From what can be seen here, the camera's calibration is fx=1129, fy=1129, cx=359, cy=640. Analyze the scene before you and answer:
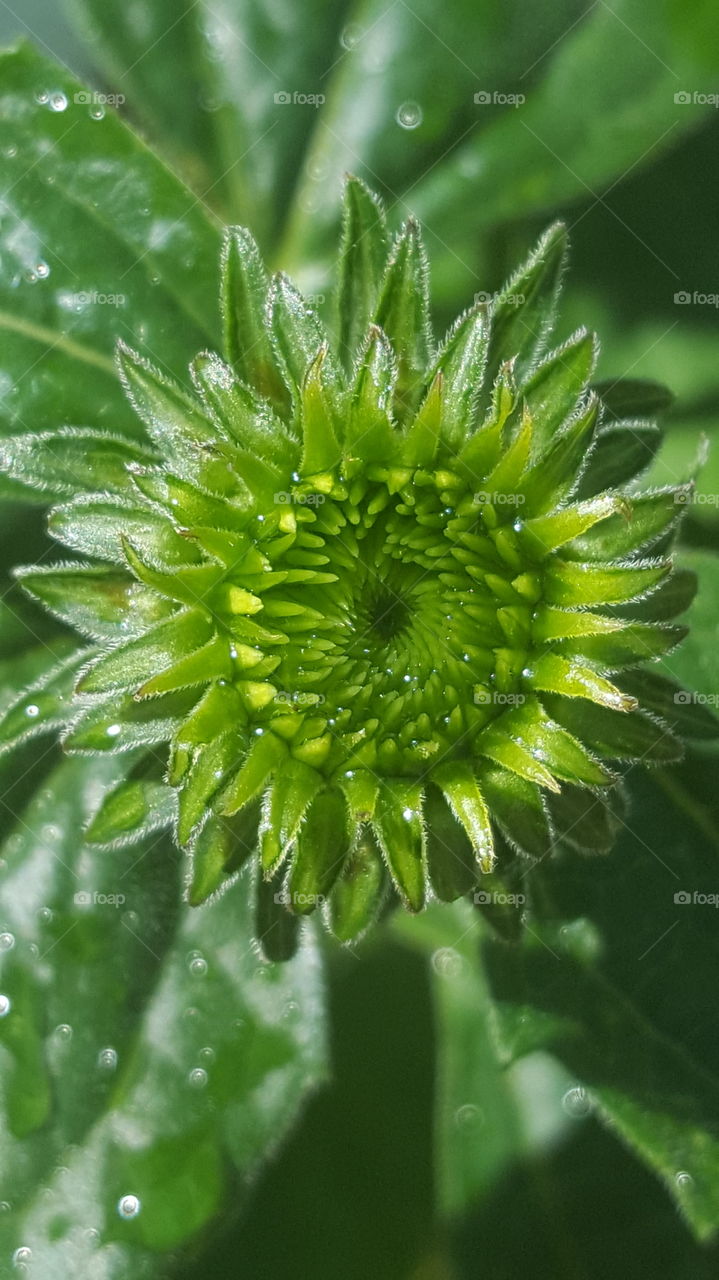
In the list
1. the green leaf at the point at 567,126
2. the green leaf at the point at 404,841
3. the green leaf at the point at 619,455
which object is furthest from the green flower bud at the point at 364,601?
the green leaf at the point at 567,126

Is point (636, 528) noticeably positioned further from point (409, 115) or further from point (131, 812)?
point (409, 115)

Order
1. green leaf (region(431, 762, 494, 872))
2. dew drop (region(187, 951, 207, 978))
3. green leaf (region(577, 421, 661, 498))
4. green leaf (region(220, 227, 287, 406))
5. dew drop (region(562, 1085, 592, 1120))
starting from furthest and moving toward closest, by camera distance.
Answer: dew drop (region(562, 1085, 592, 1120)) → dew drop (region(187, 951, 207, 978)) → green leaf (region(577, 421, 661, 498)) → green leaf (region(220, 227, 287, 406)) → green leaf (region(431, 762, 494, 872))

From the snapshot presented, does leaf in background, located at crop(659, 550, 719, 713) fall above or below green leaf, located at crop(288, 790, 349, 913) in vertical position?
above

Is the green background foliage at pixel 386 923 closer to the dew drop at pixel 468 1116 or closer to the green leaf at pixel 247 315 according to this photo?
the dew drop at pixel 468 1116

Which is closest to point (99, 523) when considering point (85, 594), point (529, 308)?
point (85, 594)

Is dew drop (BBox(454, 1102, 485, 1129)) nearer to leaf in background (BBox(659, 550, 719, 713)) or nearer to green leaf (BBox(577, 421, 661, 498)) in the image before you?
leaf in background (BBox(659, 550, 719, 713))

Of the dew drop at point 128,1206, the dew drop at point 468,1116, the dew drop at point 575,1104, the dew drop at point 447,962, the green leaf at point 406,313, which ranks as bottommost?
the dew drop at point 128,1206

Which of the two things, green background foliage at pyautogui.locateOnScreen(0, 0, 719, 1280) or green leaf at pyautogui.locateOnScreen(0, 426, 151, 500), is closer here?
green leaf at pyautogui.locateOnScreen(0, 426, 151, 500)

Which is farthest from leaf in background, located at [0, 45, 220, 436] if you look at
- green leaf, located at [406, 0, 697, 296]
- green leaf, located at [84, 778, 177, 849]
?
green leaf, located at [84, 778, 177, 849]
